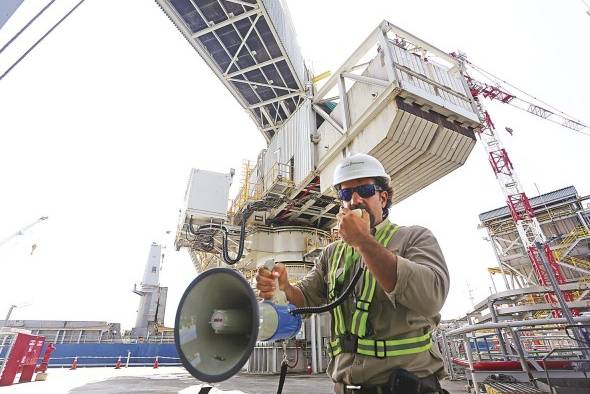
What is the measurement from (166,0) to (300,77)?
683 cm

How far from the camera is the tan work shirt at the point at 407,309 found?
4.83 feet

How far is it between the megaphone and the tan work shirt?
1.42 ft

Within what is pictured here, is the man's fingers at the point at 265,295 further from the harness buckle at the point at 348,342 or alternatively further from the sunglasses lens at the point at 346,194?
the sunglasses lens at the point at 346,194

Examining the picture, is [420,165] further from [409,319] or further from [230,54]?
[230,54]

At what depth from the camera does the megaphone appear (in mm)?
1573

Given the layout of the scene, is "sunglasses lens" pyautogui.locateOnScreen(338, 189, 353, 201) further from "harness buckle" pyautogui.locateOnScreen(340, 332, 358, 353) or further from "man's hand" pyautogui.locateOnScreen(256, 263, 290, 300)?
"harness buckle" pyautogui.locateOnScreen(340, 332, 358, 353)

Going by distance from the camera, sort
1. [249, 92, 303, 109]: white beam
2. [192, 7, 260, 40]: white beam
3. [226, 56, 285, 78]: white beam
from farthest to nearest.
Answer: [249, 92, 303, 109]: white beam < [226, 56, 285, 78]: white beam < [192, 7, 260, 40]: white beam

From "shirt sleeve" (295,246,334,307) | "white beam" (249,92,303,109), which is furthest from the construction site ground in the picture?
"white beam" (249,92,303,109)

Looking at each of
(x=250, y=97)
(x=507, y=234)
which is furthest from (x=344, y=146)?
(x=507, y=234)

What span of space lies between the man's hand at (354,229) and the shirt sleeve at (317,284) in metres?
0.98

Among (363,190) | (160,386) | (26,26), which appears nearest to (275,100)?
(160,386)

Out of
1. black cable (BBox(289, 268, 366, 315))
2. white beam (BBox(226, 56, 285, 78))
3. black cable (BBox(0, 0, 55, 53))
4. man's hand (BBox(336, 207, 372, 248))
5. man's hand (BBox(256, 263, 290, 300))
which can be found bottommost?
black cable (BBox(289, 268, 366, 315))

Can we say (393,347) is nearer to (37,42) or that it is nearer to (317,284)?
(317,284)

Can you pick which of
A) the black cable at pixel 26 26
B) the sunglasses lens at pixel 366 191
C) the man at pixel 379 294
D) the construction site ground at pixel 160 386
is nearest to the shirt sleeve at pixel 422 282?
the man at pixel 379 294
